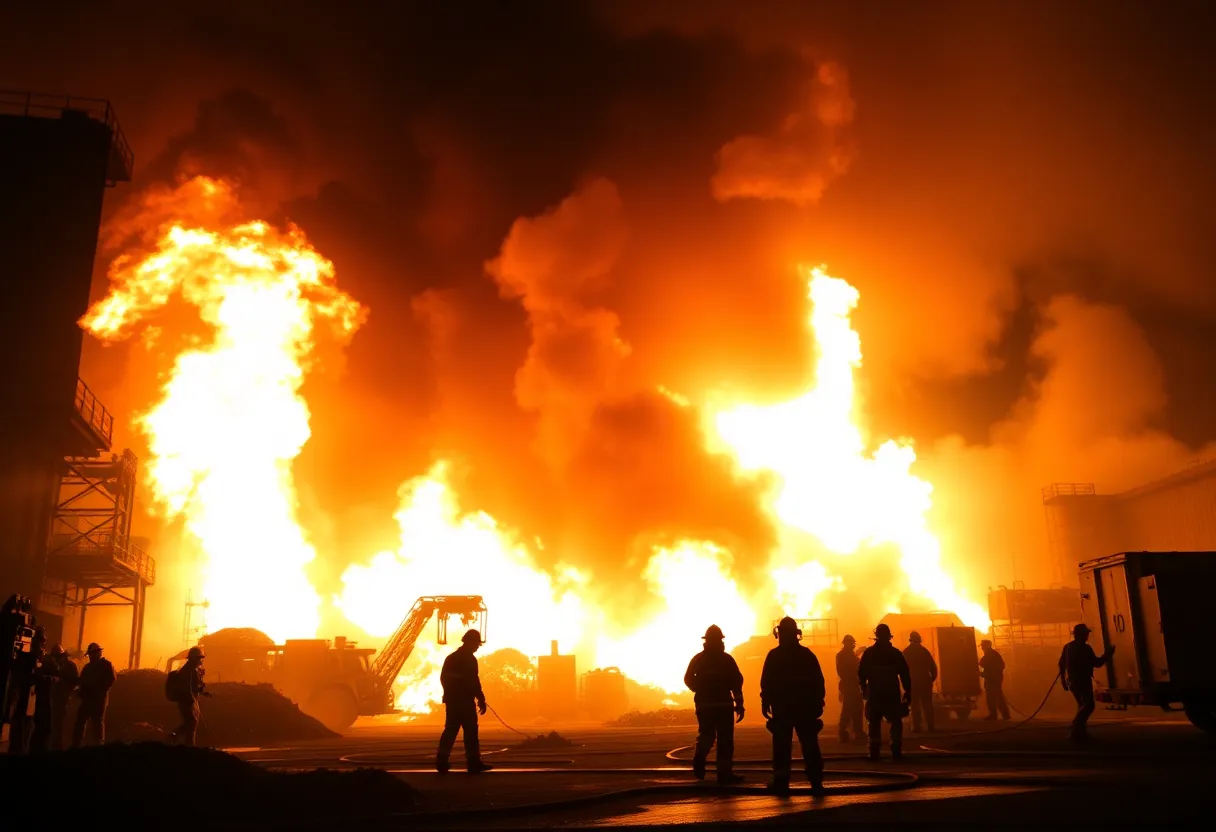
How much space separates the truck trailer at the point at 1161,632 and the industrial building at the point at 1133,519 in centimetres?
4336

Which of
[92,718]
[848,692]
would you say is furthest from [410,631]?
[848,692]

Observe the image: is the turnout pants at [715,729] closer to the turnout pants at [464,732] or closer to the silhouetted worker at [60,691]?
the turnout pants at [464,732]

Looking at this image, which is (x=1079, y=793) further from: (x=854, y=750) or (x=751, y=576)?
(x=751, y=576)

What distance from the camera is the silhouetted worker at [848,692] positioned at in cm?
1869

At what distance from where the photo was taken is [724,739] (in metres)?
10.9

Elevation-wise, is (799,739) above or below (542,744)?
above

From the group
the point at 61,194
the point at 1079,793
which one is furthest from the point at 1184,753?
the point at 61,194

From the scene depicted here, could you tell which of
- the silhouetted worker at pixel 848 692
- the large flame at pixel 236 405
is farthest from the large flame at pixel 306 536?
the silhouetted worker at pixel 848 692

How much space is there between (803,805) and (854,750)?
813cm

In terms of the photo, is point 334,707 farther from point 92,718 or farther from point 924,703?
point 924,703

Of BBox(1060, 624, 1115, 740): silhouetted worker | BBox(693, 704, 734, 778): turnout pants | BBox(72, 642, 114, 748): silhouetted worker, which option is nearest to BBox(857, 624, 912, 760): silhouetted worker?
BBox(693, 704, 734, 778): turnout pants

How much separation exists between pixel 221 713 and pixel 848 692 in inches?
671

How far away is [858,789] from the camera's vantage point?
9.22 meters

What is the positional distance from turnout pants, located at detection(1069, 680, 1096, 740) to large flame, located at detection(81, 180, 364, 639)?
35.8 m
